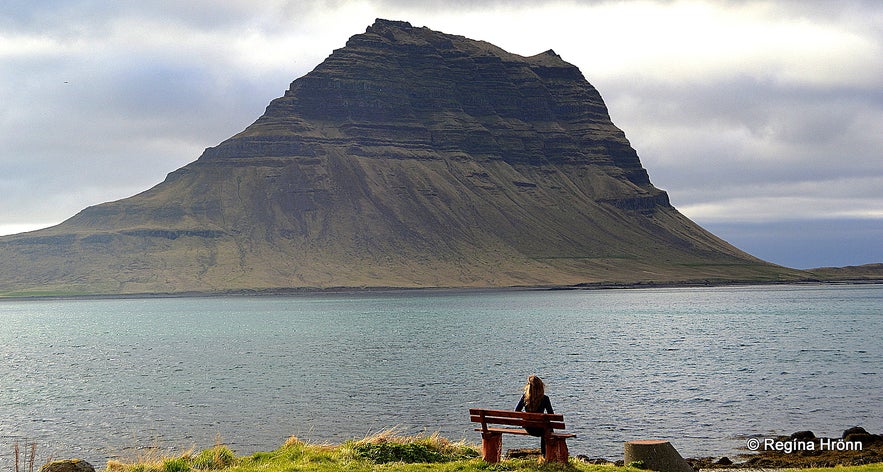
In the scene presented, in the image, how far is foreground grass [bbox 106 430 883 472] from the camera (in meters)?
21.8

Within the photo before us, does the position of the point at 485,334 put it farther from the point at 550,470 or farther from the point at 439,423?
the point at 550,470

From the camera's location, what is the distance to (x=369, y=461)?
2302 centimetres

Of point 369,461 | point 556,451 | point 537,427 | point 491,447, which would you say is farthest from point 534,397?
point 369,461

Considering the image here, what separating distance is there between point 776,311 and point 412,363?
102187 mm

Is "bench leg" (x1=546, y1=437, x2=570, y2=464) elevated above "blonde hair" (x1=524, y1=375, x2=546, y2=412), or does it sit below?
below

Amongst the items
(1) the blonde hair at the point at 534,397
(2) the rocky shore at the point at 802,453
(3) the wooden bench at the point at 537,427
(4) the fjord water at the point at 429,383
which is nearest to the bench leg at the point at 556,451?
(3) the wooden bench at the point at 537,427

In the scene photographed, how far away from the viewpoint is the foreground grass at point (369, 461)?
21844 millimetres

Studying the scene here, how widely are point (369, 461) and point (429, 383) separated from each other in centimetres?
3692

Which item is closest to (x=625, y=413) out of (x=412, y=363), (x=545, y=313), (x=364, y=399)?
(x=364, y=399)

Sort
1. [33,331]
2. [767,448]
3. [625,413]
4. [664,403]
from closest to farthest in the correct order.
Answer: [767,448] < [625,413] < [664,403] < [33,331]

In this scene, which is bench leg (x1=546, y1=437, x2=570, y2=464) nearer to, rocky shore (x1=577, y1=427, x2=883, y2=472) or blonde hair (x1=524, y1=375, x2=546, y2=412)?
blonde hair (x1=524, y1=375, x2=546, y2=412)

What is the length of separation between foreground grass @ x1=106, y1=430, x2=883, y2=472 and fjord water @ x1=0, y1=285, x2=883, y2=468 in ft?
39.5

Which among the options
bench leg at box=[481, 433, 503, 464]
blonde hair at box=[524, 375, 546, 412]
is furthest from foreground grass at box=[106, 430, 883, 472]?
blonde hair at box=[524, 375, 546, 412]

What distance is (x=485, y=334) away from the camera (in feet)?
353
